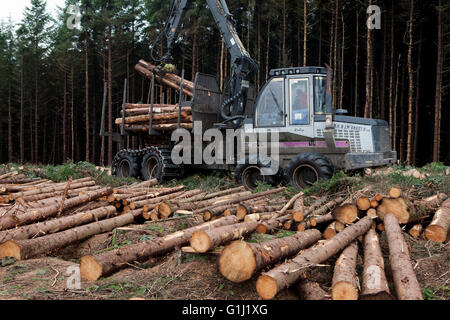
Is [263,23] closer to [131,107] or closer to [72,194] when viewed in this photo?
[131,107]

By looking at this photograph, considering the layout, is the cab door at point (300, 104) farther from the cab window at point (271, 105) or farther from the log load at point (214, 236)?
the log load at point (214, 236)

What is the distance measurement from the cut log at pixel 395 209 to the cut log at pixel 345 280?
4.87ft

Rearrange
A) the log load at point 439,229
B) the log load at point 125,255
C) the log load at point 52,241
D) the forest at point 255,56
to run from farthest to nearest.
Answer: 1. the forest at point 255,56
2. the log load at point 439,229
3. the log load at point 52,241
4. the log load at point 125,255

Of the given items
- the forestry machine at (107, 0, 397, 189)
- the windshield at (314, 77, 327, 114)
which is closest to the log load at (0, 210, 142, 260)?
the forestry machine at (107, 0, 397, 189)

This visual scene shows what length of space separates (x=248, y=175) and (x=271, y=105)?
198cm

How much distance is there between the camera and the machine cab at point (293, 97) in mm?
9859

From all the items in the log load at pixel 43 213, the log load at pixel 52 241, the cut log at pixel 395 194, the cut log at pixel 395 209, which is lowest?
the log load at pixel 52 241

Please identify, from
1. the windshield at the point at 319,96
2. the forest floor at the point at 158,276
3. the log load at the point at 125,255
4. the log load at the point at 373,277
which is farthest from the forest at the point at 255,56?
the log load at the point at 373,277

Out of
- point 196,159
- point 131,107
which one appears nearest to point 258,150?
point 196,159

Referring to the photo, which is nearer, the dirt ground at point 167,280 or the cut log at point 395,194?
the dirt ground at point 167,280
